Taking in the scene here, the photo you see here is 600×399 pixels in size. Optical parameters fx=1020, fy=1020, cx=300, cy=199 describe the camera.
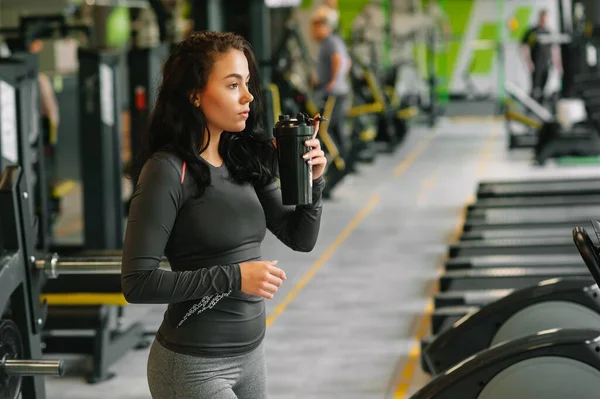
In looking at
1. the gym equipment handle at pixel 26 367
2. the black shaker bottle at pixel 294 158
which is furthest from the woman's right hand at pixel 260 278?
the gym equipment handle at pixel 26 367

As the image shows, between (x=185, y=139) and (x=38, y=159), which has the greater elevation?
(x=185, y=139)

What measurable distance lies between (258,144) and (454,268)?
A: 15.6 feet

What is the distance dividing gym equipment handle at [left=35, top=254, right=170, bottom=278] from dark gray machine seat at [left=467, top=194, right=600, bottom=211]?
639 cm

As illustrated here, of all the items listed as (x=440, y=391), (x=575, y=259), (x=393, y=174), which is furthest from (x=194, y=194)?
(x=393, y=174)

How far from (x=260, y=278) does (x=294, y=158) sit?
0.30m

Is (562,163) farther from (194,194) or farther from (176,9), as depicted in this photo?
(194,194)

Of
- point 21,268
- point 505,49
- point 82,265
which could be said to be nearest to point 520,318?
point 82,265

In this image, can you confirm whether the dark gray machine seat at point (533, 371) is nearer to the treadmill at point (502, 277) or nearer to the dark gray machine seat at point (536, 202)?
the treadmill at point (502, 277)

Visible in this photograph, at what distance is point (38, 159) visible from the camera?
23.6 feet

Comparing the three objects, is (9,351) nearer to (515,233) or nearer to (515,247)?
(515,247)

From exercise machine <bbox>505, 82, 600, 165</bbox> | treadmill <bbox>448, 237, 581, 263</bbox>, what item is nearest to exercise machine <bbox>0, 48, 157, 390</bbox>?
treadmill <bbox>448, 237, 581, 263</bbox>

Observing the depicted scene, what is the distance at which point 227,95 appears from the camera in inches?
96.7

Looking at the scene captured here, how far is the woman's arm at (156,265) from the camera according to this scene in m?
2.36

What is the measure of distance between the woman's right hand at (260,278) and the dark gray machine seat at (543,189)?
7655mm
